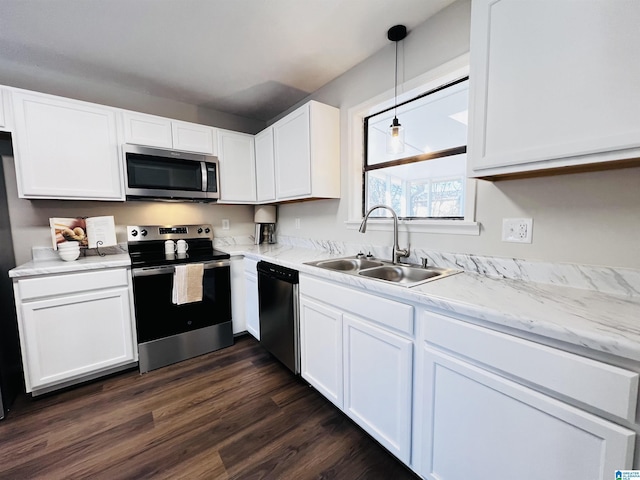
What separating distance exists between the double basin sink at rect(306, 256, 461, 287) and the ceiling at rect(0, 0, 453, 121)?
60.0 inches

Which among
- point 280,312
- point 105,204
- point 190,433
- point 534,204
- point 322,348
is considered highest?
point 105,204

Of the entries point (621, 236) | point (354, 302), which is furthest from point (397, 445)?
point (621, 236)

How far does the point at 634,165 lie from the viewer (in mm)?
988

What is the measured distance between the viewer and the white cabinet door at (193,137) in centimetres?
247

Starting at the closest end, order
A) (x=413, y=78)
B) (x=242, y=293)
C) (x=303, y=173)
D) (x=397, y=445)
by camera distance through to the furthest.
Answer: (x=397, y=445)
(x=413, y=78)
(x=303, y=173)
(x=242, y=293)

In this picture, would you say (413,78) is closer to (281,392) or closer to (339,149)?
(339,149)

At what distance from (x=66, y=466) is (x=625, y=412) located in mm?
2245

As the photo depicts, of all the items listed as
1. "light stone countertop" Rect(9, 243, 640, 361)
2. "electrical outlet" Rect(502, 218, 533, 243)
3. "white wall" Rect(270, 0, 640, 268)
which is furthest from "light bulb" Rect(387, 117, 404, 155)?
"light stone countertop" Rect(9, 243, 640, 361)

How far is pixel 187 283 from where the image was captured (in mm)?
2209

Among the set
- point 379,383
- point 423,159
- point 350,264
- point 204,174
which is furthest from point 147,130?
point 379,383

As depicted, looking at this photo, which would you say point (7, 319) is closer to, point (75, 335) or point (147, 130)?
point (75, 335)

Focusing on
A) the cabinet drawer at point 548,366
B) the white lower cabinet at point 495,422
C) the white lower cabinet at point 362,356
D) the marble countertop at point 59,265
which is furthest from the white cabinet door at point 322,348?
the marble countertop at point 59,265

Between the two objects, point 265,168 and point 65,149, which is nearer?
point 65,149

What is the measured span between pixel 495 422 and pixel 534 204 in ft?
3.16
